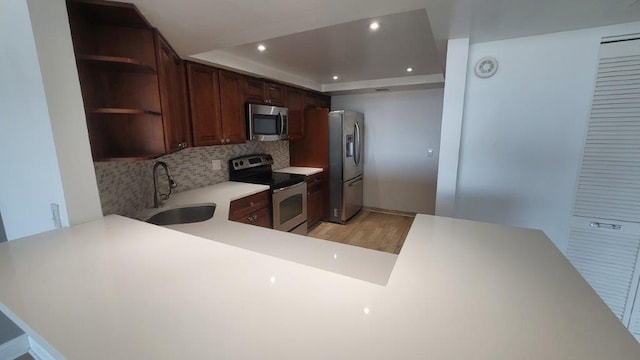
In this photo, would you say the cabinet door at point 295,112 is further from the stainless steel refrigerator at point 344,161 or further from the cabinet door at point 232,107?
the cabinet door at point 232,107

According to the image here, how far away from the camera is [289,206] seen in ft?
10.1

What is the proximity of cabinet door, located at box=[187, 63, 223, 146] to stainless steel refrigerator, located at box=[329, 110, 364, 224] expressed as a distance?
1.76m

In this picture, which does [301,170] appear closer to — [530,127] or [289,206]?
[289,206]

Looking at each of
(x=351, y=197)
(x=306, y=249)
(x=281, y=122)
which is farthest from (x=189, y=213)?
(x=351, y=197)

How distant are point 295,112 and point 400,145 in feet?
6.02

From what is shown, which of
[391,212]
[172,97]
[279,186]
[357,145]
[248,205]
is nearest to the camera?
[172,97]

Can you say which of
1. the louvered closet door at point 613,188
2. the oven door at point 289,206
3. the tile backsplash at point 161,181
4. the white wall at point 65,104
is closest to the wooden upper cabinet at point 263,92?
the tile backsplash at point 161,181

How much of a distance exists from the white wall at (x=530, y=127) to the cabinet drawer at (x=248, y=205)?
71.9 inches

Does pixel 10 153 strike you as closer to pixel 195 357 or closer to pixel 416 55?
pixel 195 357

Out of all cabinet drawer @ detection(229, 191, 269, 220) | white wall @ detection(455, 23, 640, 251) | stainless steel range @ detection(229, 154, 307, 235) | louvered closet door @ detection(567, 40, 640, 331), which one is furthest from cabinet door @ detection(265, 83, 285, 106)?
louvered closet door @ detection(567, 40, 640, 331)

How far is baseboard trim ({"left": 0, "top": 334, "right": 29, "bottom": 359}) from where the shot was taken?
6.00ft

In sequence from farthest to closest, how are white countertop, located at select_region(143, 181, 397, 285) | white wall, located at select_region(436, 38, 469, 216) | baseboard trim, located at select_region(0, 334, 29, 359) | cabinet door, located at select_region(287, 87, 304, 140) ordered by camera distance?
cabinet door, located at select_region(287, 87, 304, 140)
baseboard trim, located at select_region(0, 334, 29, 359)
white wall, located at select_region(436, 38, 469, 216)
white countertop, located at select_region(143, 181, 397, 285)

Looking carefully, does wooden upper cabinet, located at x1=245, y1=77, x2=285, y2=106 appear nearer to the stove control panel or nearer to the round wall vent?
the stove control panel

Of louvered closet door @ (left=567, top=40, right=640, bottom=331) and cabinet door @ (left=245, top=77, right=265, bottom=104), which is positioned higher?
cabinet door @ (left=245, top=77, right=265, bottom=104)
